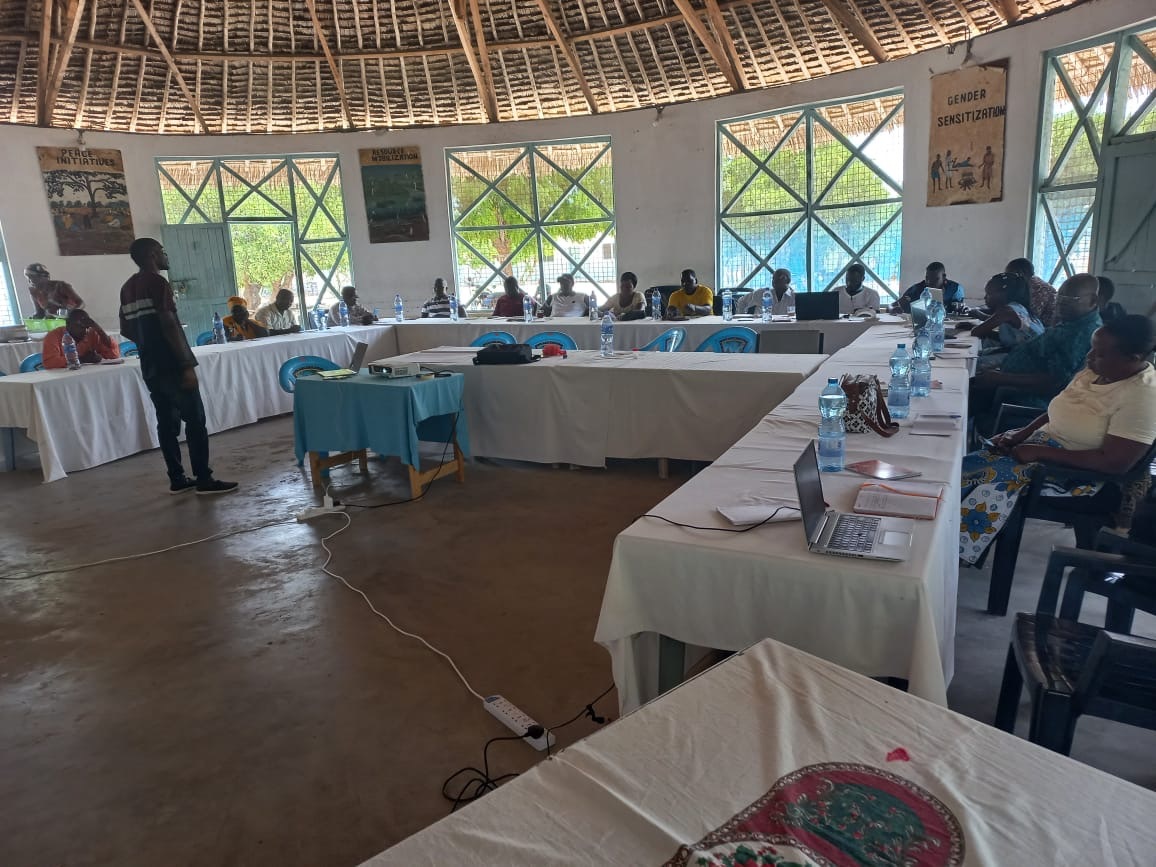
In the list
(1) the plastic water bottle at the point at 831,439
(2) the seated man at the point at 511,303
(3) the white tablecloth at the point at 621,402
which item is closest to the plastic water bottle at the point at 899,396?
(1) the plastic water bottle at the point at 831,439

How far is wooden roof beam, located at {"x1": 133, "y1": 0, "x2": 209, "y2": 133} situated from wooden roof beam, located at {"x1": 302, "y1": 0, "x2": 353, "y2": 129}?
1.46m

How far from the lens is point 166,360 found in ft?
15.0

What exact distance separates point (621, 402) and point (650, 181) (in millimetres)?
5623

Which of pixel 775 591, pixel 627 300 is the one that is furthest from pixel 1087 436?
pixel 627 300

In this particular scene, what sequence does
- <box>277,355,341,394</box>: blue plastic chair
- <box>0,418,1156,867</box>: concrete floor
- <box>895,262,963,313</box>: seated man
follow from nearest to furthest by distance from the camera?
<box>0,418,1156,867</box>: concrete floor → <box>277,355,341,394</box>: blue plastic chair → <box>895,262,963,313</box>: seated man

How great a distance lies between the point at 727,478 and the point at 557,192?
8.72 m

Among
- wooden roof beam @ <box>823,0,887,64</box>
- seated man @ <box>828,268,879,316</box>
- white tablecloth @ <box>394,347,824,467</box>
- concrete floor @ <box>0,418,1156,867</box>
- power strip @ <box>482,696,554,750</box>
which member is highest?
wooden roof beam @ <box>823,0,887,64</box>

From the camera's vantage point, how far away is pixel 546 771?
41.5 inches

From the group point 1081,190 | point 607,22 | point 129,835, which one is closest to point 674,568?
point 129,835

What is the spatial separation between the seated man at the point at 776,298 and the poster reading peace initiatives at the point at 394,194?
4.78m

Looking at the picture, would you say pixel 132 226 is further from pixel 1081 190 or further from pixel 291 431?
pixel 1081 190

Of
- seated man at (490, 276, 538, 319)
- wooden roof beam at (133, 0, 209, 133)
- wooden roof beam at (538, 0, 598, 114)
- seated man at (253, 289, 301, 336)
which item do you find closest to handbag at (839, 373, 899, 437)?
seated man at (490, 276, 538, 319)

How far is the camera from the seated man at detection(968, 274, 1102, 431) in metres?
3.59

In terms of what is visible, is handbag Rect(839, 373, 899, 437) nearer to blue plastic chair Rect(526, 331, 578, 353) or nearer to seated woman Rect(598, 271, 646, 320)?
blue plastic chair Rect(526, 331, 578, 353)
